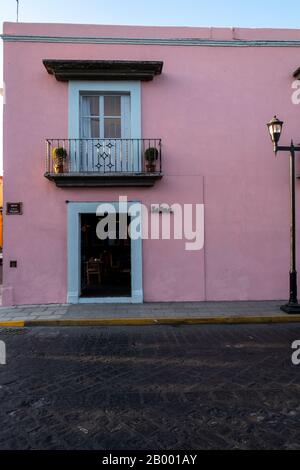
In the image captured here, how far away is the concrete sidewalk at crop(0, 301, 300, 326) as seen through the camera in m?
7.41

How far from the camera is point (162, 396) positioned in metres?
3.95

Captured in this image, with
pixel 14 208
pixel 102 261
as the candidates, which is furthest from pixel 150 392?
pixel 102 261

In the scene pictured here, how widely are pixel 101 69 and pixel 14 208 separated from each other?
14.2ft

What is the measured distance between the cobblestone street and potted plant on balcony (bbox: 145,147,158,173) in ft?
14.7

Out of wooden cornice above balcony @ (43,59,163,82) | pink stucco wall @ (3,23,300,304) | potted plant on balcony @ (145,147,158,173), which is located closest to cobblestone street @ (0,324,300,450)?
pink stucco wall @ (3,23,300,304)

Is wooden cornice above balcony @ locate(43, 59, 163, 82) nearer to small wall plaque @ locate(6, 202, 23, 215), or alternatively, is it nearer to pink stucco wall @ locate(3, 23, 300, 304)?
pink stucco wall @ locate(3, 23, 300, 304)

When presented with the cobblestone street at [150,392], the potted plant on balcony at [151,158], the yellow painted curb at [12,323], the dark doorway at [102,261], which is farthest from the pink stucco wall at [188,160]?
the cobblestone street at [150,392]

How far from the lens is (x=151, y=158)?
29.7 feet

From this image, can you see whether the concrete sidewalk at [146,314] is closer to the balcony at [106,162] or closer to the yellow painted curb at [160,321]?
the yellow painted curb at [160,321]

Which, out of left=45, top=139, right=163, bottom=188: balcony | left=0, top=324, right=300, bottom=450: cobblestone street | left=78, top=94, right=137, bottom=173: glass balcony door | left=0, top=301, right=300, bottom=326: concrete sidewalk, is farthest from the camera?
left=78, top=94, right=137, bottom=173: glass balcony door

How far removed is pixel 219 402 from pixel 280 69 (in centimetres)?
930

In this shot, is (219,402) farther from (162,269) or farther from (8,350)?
(162,269)

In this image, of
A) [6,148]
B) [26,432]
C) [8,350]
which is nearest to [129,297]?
[8,350]

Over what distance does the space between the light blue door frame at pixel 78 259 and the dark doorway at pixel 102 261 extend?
1324 millimetres
